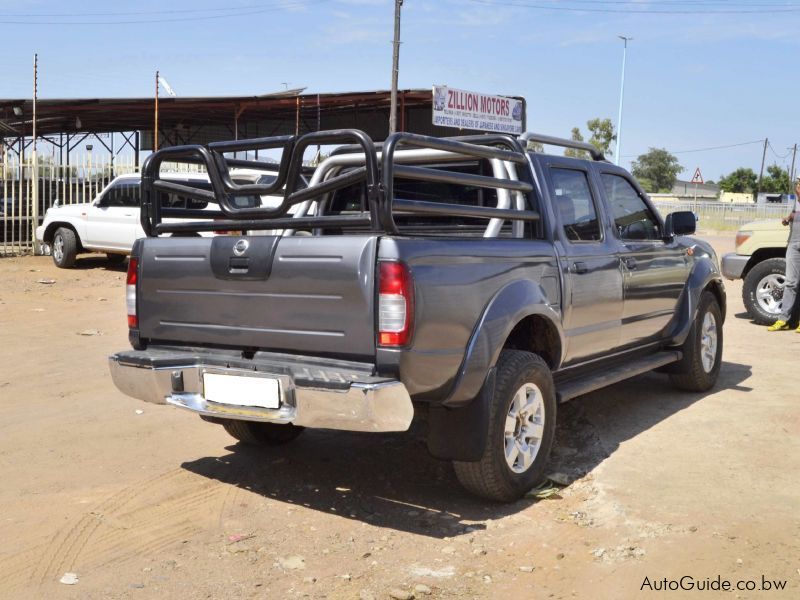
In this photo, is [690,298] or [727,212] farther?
[727,212]

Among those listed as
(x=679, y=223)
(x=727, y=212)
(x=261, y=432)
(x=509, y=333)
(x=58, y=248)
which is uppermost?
(x=727, y=212)

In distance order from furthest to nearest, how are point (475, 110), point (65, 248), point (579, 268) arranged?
1. point (475, 110)
2. point (65, 248)
3. point (579, 268)

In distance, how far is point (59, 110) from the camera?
1014 inches

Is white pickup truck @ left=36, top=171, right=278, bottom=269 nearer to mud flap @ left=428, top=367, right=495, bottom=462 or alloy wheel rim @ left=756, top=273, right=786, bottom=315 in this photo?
alloy wheel rim @ left=756, top=273, right=786, bottom=315

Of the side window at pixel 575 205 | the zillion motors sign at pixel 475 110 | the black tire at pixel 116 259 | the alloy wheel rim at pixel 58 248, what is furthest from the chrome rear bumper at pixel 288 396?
the zillion motors sign at pixel 475 110

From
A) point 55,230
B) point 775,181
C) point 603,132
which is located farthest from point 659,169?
point 55,230

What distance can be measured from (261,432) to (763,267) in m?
8.01

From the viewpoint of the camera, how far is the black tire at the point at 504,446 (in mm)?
4316

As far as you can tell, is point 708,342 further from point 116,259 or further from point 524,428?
point 116,259

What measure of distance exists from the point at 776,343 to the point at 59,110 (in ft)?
72.8

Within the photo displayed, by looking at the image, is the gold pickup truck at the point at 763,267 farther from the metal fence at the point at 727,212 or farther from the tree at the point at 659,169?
the tree at the point at 659,169

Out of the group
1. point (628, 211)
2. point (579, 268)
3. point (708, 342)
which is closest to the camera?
point (579, 268)

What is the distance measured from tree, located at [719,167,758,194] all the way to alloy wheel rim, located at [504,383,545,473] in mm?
93030

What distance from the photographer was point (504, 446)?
4414 mm
